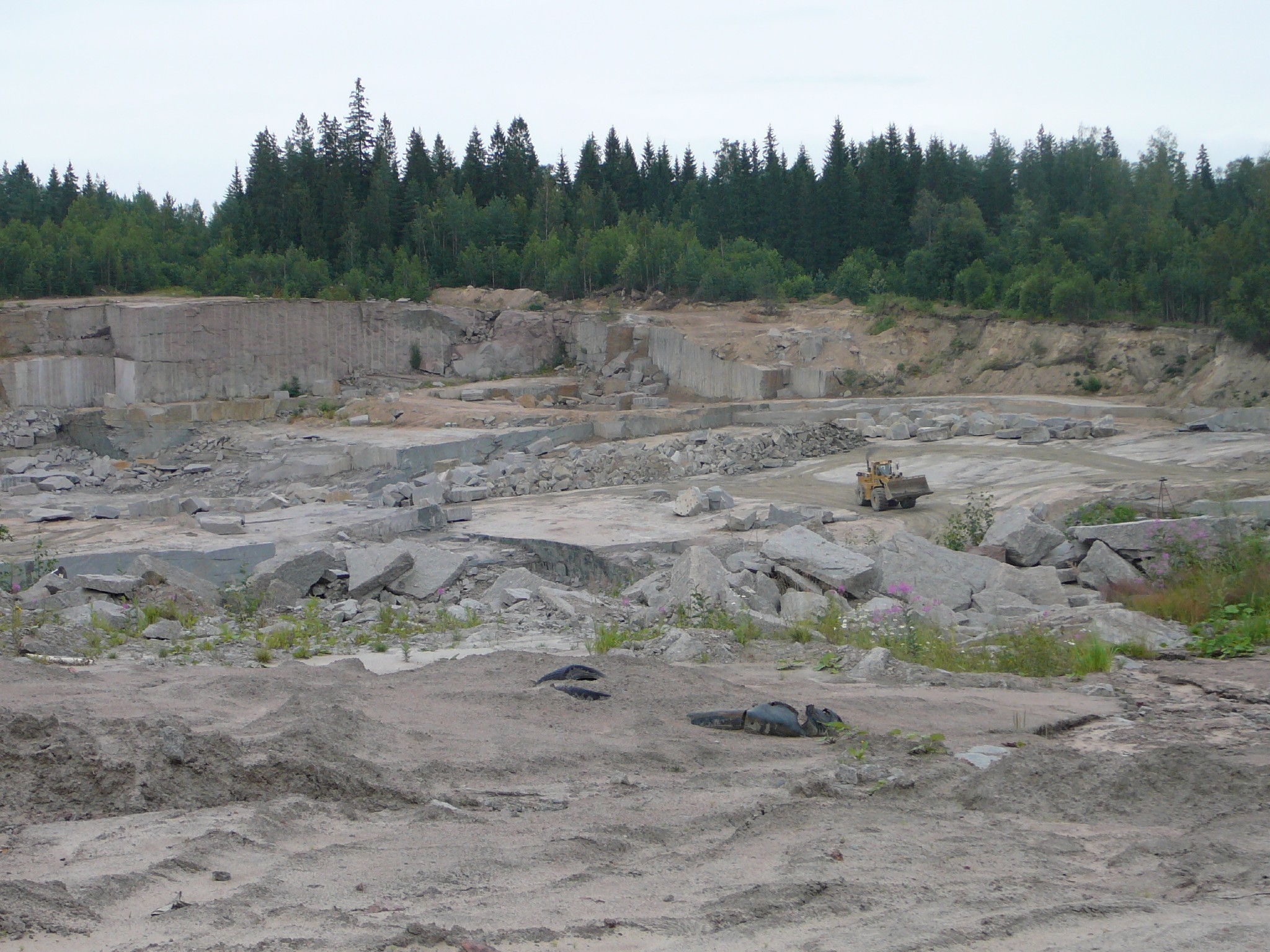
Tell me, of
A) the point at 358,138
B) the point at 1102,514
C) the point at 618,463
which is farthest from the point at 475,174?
the point at 1102,514

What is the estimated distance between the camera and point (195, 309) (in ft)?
126

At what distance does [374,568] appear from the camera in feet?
43.0

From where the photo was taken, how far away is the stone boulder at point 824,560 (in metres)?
11.9

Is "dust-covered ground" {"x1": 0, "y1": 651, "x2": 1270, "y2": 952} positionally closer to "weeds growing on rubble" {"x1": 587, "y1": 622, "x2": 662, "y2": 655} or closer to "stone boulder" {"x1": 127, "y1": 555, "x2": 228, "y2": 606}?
"weeds growing on rubble" {"x1": 587, "y1": 622, "x2": 662, "y2": 655}

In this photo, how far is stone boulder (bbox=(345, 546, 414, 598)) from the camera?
12945 mm

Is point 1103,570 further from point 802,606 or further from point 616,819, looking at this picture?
point 616,819

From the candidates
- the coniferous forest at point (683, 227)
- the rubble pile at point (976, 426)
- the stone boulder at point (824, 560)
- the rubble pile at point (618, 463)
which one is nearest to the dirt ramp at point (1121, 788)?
the stone boulder at point (824, 560)

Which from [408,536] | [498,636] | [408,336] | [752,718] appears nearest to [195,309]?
[408,336]

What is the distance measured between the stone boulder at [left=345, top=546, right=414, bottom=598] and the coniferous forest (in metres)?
26.7

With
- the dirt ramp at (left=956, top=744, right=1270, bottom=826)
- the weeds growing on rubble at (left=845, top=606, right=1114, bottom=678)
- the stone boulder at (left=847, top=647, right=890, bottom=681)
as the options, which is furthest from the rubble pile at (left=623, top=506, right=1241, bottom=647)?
the dirt ramp at (left=956, top=744, right=1270, bottom=826)

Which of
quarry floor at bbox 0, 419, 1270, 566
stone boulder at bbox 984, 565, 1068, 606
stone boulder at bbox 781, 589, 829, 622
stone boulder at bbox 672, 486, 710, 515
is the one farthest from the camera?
stone boulder at bbox 672, 486, 710, 515

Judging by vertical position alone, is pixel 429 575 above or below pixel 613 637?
below

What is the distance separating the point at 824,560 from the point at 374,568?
5.39 meters

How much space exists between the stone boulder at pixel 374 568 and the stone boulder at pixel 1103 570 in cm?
807
